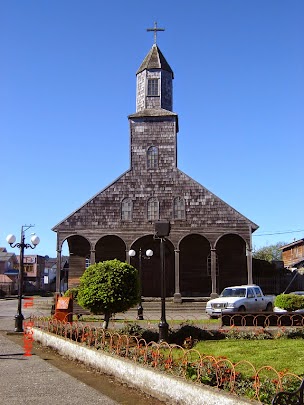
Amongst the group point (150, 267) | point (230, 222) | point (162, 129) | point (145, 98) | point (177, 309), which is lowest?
point (177, 309)

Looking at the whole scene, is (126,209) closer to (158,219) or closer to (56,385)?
(158,219)

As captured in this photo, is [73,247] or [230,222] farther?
[73,247]

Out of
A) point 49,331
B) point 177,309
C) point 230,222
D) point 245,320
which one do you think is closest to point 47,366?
point 49,331

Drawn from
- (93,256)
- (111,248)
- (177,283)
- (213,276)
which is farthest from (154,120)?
(213,276)

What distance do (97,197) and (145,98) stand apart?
30.1 feet

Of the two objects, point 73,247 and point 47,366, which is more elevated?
point 73,247

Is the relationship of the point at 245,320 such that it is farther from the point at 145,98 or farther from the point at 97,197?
the point at 145,98

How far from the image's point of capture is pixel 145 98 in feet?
125

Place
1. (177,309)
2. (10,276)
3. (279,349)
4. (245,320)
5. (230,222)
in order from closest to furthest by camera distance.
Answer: (279,349)
(245,320)
(177,309)
(230,222)
(10,276)

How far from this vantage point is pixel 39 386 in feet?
27.1

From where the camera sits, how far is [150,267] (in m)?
35.7

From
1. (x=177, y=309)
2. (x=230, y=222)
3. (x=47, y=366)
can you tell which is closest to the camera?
(x=47, y=366)

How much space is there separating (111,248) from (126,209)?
3564 millimetres

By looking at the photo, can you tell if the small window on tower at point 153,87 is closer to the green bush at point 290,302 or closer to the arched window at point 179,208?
the arched window at point 179,208
